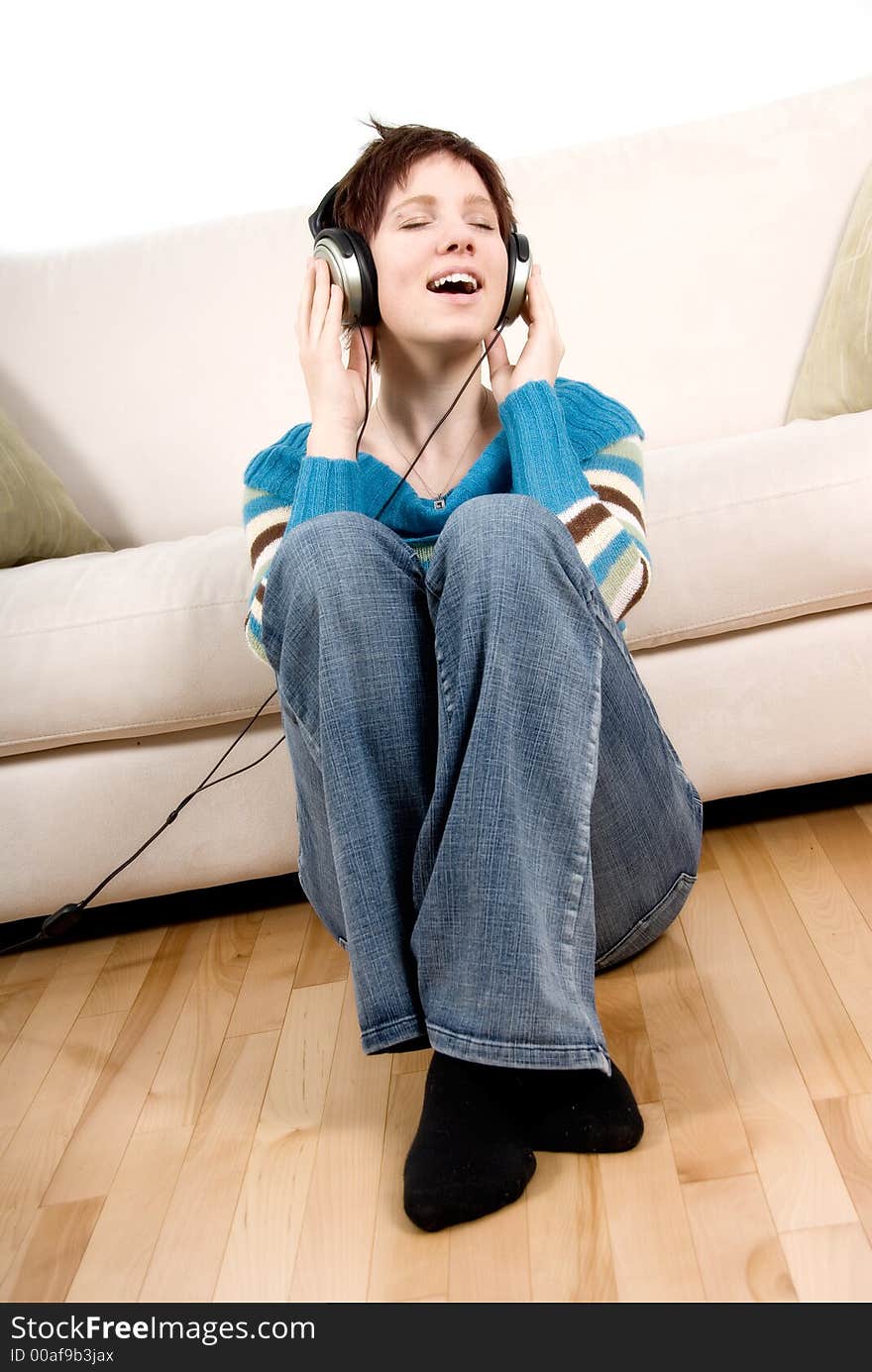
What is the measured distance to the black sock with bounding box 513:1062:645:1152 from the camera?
3.09ft

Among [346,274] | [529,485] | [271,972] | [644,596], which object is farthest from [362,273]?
[271,972]

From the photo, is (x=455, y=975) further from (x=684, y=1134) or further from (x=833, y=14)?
(x=833, y=14)

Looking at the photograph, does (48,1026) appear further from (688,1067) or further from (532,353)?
(532,353)

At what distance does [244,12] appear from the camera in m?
2.30

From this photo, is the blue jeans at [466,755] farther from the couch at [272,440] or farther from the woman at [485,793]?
the couch at [272,440]

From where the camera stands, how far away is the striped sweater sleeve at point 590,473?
44.4 inches

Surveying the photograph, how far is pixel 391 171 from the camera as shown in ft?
4.11

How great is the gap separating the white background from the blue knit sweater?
4.02ft

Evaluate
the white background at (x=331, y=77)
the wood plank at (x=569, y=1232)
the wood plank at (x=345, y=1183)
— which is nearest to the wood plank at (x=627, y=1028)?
the wood plank at (x=569, y=1232)

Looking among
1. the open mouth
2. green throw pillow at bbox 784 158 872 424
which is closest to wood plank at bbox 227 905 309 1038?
the open mouth

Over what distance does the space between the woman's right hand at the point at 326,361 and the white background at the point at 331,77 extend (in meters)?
1.14
